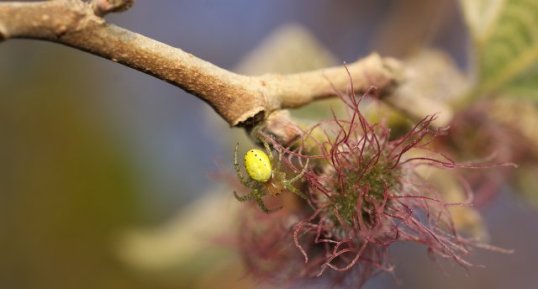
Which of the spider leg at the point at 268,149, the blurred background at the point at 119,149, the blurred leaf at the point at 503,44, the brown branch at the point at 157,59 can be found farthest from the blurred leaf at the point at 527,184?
the blurred background at the point at 119,149

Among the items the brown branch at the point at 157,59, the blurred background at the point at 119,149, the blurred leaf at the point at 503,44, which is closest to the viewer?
the brown branch at the point at 157,59

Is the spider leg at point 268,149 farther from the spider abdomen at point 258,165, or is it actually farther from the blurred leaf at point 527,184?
the blurred leaf at point 527,184

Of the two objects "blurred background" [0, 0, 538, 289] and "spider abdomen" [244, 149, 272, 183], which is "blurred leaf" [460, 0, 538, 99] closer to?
"spider abdomen" [244, 149, 272, 183]

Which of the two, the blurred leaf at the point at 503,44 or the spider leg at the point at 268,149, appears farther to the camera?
the blurred leaf at the point at 503,44

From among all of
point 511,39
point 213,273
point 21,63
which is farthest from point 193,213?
point 21,63

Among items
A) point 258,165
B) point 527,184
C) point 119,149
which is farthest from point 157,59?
point 119,149

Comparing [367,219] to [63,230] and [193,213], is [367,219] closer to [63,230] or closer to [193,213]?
[193,213]
